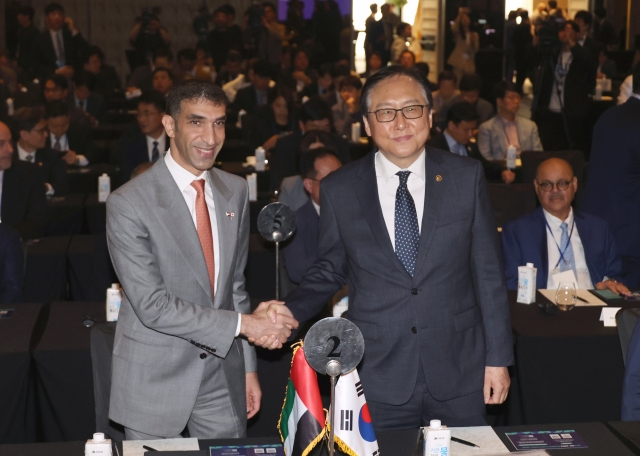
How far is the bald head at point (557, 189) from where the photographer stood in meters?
5.06

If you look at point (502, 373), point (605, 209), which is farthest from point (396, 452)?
point (605, 209)

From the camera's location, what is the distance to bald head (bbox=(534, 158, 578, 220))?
506 cm

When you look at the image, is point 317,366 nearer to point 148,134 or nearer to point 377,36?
point 148,134

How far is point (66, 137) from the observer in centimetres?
904

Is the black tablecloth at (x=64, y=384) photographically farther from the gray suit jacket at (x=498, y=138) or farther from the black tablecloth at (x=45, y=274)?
the gray suit jacket at (x=498, y=138)

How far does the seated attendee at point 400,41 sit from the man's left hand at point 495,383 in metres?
13.7

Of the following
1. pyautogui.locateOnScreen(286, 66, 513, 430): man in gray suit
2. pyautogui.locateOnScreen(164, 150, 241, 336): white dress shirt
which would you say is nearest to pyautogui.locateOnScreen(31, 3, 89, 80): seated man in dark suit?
pyautogui.locateOnScreen(164, 150, 241, 336): white dress shirt

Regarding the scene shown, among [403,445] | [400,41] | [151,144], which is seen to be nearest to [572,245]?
[403,445]

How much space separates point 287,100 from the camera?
384 inches

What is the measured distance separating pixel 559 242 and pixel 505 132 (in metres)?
3.91

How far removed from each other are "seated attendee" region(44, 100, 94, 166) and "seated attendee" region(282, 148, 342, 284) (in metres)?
4.08

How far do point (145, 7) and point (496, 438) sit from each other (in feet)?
56.4

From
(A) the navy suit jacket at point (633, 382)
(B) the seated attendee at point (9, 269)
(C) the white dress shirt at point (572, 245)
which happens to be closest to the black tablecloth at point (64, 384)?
(B) the seated attendee at point (9, 269)

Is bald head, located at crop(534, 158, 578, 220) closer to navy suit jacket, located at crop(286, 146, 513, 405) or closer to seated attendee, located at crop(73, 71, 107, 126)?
navy suit jacket, located at crop(286, 146, 513, 405)
